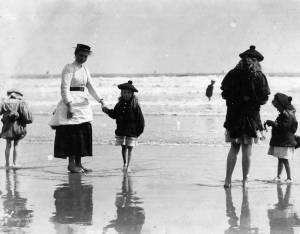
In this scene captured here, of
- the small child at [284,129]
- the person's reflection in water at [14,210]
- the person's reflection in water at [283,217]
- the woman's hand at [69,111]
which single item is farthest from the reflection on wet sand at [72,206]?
the small child at [284,129]

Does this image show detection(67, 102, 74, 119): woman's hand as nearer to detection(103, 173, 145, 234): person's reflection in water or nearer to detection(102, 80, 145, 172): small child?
detection(102, 80, 145, 172): small child

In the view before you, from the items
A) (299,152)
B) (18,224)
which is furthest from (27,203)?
(299,152)

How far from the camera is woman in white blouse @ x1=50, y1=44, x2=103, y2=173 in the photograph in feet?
29.1

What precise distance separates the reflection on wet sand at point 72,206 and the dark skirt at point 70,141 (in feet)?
3.17

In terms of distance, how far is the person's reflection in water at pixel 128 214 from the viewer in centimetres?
520

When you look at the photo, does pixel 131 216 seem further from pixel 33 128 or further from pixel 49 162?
pixel 33 128

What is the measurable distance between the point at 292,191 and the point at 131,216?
7.66 feet

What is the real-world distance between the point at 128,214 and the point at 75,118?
11.2 feet

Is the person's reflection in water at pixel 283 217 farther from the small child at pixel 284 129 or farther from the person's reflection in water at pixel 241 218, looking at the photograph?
the small child at pixel 284 129

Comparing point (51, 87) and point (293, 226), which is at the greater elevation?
point (51, 87)

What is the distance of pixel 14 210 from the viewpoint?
5914mm

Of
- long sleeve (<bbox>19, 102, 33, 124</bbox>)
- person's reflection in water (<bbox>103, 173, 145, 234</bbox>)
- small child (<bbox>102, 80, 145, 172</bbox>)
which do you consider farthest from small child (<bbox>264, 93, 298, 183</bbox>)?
long sleeve (<bbox>19, 102, 33, 124</bbox>)

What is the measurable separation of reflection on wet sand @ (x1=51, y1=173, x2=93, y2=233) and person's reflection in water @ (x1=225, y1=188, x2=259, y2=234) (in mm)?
1212

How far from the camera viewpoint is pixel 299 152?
11250 millimetres
